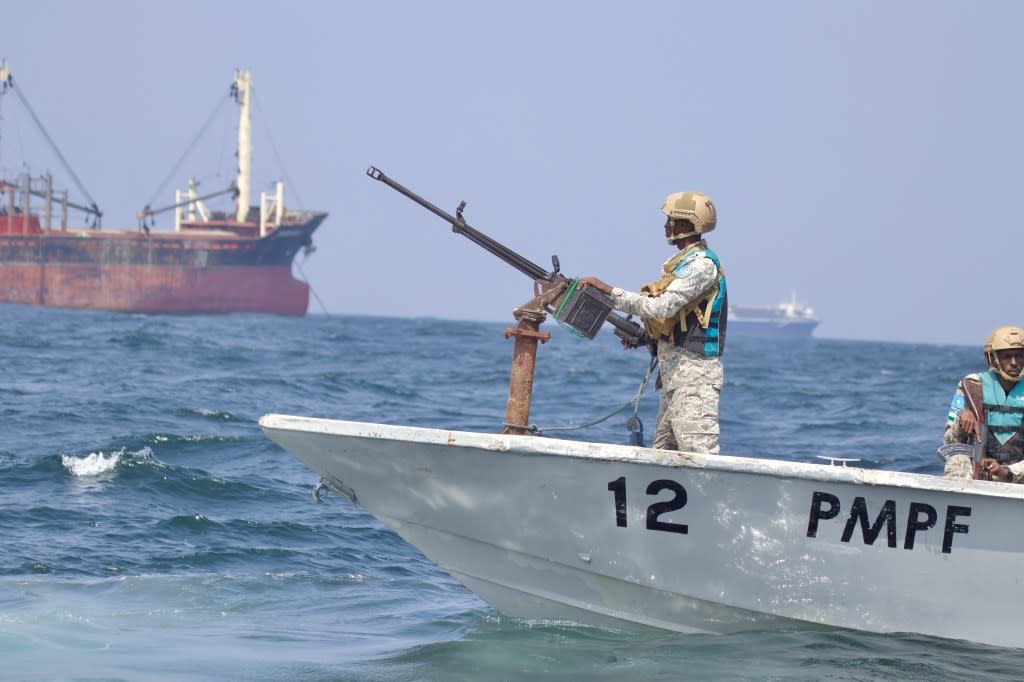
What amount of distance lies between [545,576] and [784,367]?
1563 inches

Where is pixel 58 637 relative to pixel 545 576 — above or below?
below

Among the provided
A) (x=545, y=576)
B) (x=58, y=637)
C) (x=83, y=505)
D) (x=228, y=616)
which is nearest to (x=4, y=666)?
(x=58, y=637)

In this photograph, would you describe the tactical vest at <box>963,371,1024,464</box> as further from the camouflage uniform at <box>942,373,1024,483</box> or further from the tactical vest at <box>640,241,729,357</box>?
the tactical vest at <box>640,241,729,357</box>

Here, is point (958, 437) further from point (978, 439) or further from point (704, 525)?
point (704, 525)

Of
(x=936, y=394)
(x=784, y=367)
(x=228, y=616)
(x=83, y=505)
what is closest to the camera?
(x=228, y=616)

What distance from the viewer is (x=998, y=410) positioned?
288 inches

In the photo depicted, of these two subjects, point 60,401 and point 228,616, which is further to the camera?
point 60,401

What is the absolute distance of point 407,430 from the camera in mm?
7043

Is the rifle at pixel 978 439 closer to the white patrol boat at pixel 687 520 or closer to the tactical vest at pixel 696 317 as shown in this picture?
the white patrol boat at pixel 687 520

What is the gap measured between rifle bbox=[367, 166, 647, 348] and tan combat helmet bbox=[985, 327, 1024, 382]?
199cm

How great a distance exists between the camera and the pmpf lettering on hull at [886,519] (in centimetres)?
695

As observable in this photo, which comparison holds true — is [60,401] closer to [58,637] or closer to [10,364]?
[10,364]

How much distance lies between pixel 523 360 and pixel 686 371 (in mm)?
930

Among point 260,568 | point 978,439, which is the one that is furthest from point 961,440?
point 260,568
